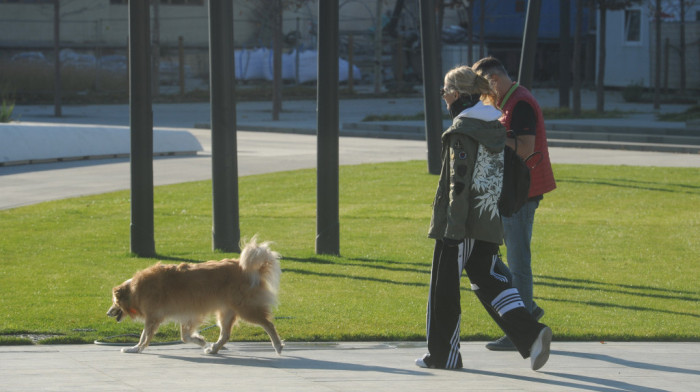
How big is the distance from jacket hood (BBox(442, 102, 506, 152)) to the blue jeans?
2.96 ft

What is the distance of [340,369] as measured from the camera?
587 centimetres

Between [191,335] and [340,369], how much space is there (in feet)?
3.85

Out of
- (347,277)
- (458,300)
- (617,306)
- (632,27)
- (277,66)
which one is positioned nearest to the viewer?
(458,300)

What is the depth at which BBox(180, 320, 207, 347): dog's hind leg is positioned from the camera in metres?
6.45

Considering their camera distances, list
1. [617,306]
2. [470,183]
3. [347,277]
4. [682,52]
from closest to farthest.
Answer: [470,183], [617,306], [347,277], [682,52]

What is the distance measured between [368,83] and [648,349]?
131 feet

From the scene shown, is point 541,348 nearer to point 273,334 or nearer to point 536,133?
point 536,133

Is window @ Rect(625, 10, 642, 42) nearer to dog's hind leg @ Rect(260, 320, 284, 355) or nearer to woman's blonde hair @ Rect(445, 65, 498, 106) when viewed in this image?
woman's blonde hair @ Rect(445, 65, 498, 106)

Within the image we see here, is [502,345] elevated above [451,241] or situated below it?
below

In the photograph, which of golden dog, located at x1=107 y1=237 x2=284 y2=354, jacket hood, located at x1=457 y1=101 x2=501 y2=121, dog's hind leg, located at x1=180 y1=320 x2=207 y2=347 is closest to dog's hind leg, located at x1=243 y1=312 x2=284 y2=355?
Answer: golden dog, located at x1=107 y1=237 x2=284 y2=354

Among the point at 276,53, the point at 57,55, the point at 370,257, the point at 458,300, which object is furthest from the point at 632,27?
the point at 458,300

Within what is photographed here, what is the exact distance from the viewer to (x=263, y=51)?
4388 cm

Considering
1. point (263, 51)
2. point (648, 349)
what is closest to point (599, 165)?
point (648, 349)

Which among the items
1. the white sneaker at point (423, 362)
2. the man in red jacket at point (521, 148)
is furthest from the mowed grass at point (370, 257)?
the white sneaker at point (423, 362)
